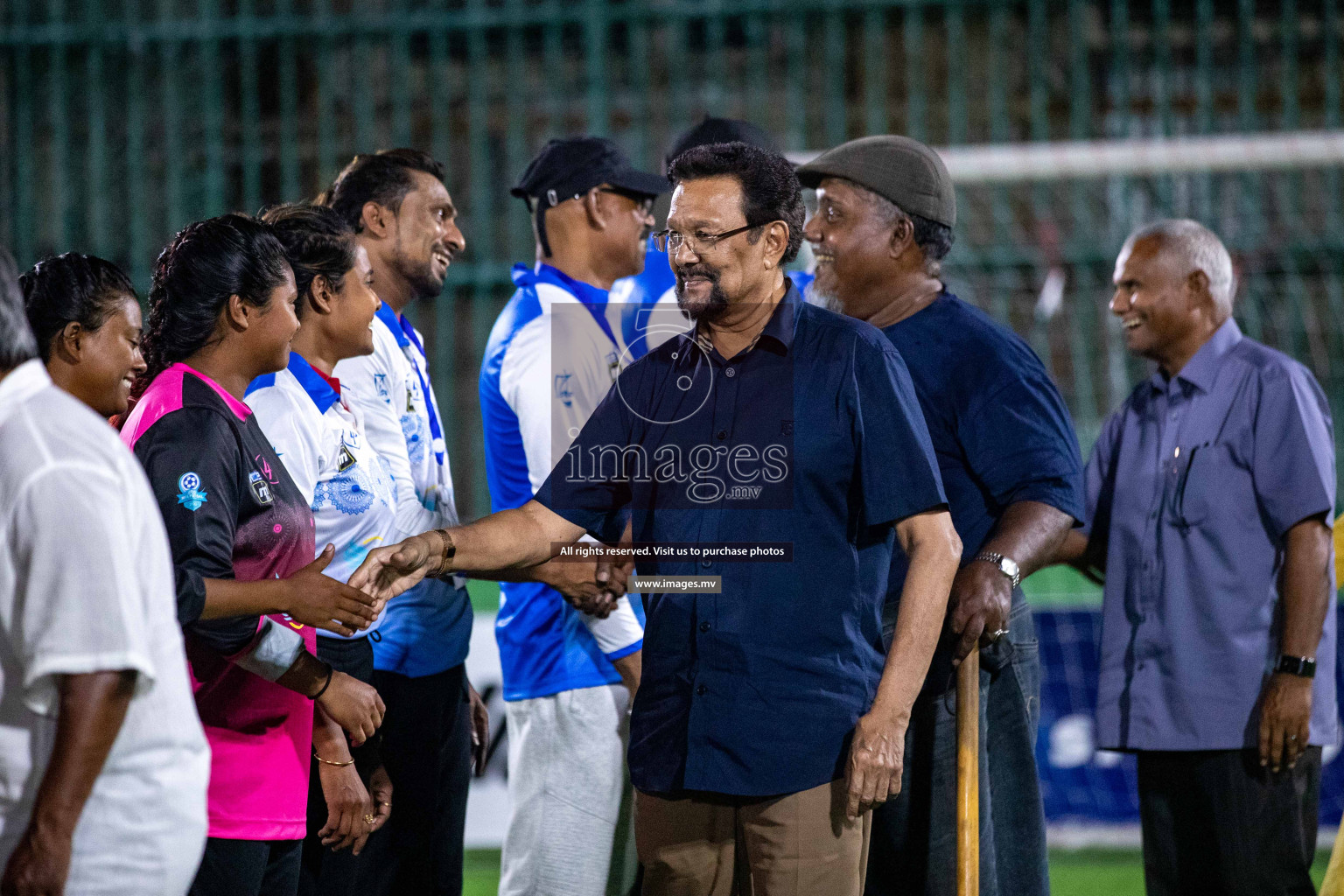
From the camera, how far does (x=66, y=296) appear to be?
7.57ft

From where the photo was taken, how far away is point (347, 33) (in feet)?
22.4

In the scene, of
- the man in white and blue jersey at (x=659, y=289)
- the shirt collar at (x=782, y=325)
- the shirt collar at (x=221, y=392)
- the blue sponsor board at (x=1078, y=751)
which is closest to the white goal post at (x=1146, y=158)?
the blue sponsor board at (x=1078, y=751)

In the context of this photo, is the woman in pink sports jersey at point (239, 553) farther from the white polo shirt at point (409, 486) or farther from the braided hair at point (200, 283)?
the white polo shirt at point (409, 486)

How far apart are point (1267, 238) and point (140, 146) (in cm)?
607

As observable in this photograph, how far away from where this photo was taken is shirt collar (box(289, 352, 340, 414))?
2752 millimetres

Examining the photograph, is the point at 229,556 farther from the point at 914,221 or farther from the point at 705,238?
the point at 914,221

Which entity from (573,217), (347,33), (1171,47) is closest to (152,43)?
(347,33)

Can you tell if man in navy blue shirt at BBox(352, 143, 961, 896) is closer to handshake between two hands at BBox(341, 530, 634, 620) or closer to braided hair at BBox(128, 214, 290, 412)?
handshake between two hands at BBox(341, 530, 634, 620)

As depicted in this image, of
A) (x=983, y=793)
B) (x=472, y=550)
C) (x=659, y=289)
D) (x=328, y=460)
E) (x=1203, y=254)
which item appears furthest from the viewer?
(x=1203, y=254)

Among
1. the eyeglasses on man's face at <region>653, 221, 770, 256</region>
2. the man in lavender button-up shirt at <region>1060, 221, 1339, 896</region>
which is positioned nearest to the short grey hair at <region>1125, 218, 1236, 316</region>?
the man in lavender button-up shirt at <region>1060, 221, 1339, 896</region>

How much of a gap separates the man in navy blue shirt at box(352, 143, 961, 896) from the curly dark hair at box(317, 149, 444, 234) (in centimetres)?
104

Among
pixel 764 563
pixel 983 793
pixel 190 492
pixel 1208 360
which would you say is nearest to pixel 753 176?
pixel 764 563

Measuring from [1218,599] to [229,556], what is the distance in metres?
2.39

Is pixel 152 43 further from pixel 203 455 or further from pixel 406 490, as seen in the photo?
pixel 203 455
